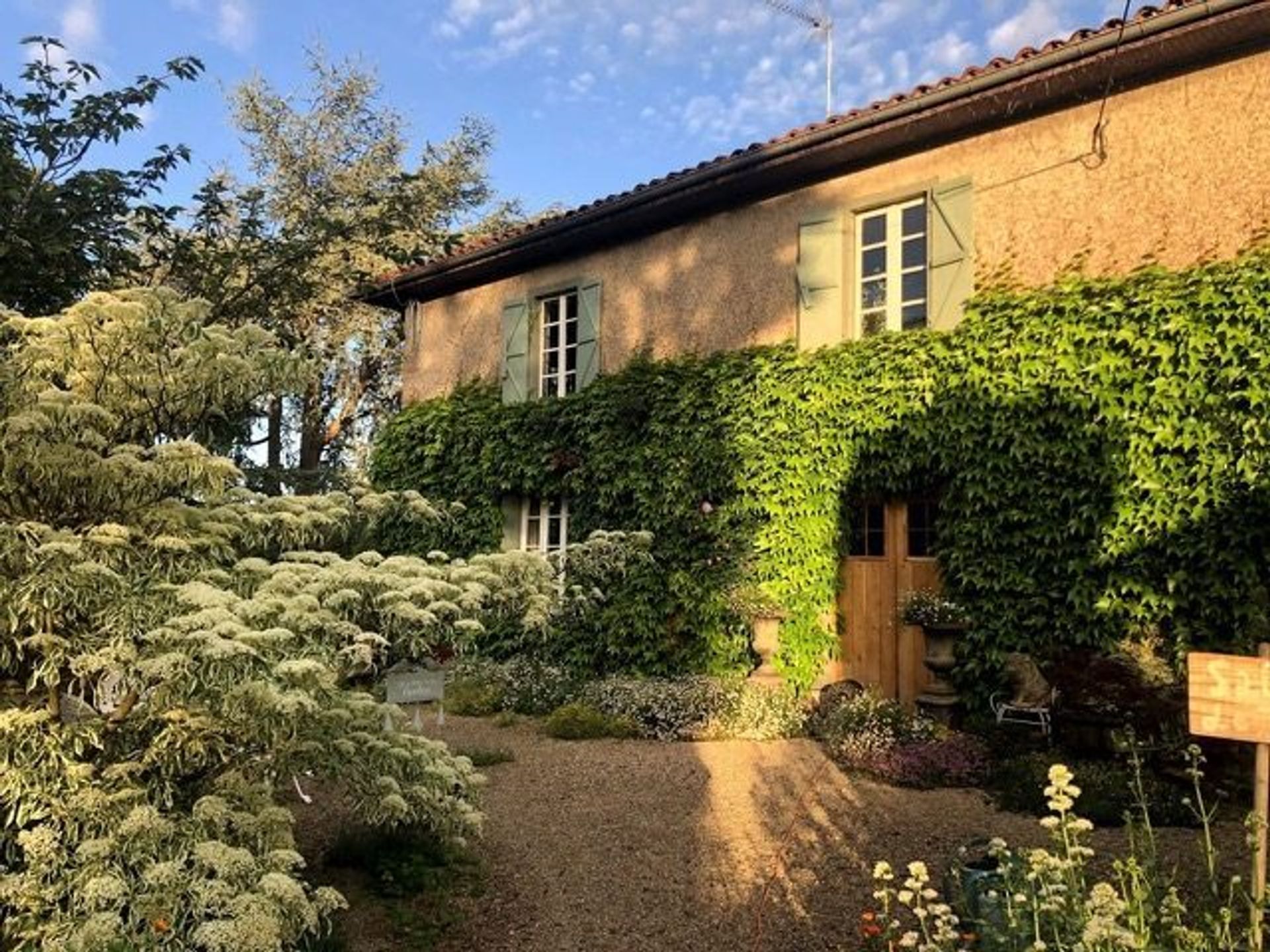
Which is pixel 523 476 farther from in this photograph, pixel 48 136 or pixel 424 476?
pixel 48 136

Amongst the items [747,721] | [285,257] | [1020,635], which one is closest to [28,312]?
[285,257]

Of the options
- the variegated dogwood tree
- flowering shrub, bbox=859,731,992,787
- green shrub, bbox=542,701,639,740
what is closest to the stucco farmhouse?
flowering shrub, bbox=859,731,992,787

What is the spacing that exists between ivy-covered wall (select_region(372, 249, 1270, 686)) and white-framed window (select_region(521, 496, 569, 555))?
0.66 m

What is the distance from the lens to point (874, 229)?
8703 millimetres

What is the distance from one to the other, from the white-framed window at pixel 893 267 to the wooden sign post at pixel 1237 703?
5.83 m

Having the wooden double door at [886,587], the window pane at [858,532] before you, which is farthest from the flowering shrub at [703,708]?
the window pane at [858,532]

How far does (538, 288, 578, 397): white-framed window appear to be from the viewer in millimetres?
11219

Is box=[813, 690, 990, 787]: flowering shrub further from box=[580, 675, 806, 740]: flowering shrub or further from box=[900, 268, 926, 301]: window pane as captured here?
box=[900, 268, 926, 301]: window pane

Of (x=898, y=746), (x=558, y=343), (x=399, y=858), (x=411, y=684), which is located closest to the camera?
(x=399, y=858)

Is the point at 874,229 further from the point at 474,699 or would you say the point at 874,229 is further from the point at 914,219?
the point at 474,699

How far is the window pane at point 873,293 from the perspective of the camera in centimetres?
854

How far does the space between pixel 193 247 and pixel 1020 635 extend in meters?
8.50

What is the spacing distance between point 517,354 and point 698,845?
782 centimetres

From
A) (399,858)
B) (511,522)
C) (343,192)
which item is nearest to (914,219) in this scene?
(511,522)
